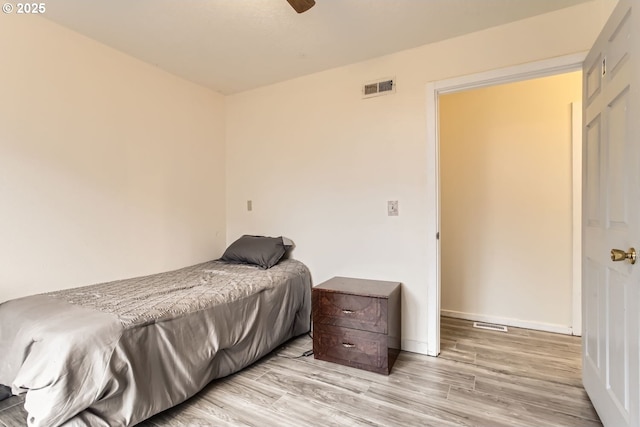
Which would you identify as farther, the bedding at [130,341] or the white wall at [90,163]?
the white wall at [90,163]

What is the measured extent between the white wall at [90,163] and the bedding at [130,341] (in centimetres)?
28

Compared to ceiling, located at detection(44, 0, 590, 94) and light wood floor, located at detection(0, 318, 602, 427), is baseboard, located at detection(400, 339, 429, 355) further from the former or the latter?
ceiling, located at detection(44, 0, 590, 94)

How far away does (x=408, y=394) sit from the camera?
1860 millimetres

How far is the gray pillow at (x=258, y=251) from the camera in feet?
9.09

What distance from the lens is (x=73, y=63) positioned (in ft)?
7.11

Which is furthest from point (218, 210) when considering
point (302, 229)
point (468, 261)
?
point (468, 261)

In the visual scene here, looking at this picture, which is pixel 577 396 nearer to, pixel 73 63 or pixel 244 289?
pixel 244 289

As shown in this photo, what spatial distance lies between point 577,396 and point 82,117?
12.4 feet

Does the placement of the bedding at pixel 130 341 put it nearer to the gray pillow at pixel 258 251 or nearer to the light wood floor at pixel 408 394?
the light wood floor at pixel 408 394

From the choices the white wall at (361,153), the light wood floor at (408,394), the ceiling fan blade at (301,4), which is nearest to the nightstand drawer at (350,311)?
the light wood floor at (408,394)

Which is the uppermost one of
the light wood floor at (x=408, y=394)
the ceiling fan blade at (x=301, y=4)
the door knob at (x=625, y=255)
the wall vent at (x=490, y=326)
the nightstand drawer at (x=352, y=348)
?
the ceiling fan blade at (x=301, y=4)

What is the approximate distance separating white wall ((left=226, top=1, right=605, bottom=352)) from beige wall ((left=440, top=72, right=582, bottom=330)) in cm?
97

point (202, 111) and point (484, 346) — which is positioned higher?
point (202, 111)

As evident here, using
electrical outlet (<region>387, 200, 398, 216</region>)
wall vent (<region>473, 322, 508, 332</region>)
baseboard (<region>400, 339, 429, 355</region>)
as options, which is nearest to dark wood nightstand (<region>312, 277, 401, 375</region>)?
baseboard (<region>400, 339, 429, 355</region>)
